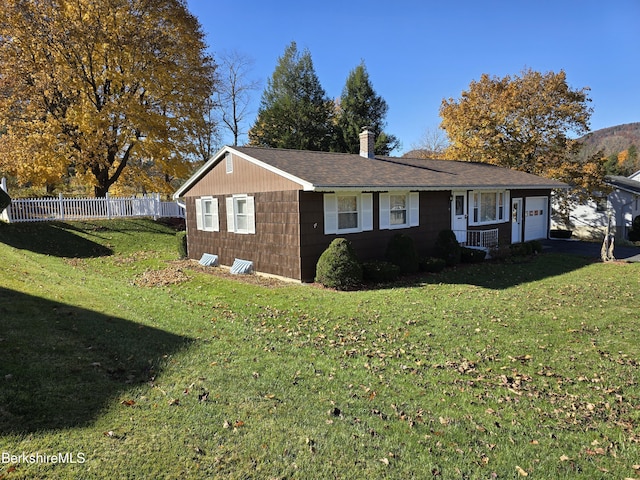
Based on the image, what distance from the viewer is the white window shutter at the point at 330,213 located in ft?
40.1

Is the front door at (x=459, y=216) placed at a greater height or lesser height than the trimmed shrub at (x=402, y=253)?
greater

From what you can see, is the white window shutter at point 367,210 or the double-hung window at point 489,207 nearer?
the white window shutter at point 367,210

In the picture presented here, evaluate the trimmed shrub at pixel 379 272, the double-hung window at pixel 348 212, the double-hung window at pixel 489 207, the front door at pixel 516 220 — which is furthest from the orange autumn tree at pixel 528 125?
the trimmed shrub at pixel 379 272

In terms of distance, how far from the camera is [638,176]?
131 ft

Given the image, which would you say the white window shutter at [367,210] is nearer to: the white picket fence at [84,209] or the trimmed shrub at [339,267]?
the trimmed shrub at [339,267]

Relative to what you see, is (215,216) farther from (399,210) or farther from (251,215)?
(399,210)

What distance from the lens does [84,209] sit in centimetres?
2156

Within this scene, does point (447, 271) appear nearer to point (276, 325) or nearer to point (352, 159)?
point (352, 159)

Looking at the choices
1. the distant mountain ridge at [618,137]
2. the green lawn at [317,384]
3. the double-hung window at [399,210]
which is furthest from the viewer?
the distant mountain ridge at [618,137]

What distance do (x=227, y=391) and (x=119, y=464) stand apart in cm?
159

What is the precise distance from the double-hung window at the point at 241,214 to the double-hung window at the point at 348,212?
282cm

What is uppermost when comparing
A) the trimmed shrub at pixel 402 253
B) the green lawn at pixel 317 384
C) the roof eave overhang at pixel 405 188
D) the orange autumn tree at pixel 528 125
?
the orange autumn tree at pixel 528 125

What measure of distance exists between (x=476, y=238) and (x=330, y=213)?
7740mm

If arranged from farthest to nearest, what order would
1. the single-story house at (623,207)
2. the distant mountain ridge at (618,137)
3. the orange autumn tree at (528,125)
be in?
the distant mountain ridge at (618,137) < the single-story house at (623,207) < the orange autumn tree at (528,125)
